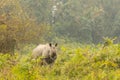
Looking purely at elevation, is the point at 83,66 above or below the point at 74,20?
below

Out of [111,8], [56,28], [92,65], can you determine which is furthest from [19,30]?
[111,8]

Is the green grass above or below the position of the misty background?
below

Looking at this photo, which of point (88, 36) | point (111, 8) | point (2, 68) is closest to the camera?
point (2, 68)

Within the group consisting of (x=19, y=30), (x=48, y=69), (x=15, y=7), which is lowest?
(x=48, y=69)

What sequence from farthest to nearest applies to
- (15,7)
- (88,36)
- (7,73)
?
(88,36), (15,7), (7,73)

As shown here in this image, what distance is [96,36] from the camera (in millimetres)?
48812

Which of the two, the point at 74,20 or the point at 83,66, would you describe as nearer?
the point at 83,66

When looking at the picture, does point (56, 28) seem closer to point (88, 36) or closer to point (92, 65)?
point (88, 36)

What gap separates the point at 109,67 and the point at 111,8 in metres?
43.1

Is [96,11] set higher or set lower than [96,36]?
higher

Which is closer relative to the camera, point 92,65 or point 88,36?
point 92,65

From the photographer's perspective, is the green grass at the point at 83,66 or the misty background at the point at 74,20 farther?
the misty background at the point at 74,20

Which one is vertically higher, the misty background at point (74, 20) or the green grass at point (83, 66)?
the misty background at point (74, 20)

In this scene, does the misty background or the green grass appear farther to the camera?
the misty background
